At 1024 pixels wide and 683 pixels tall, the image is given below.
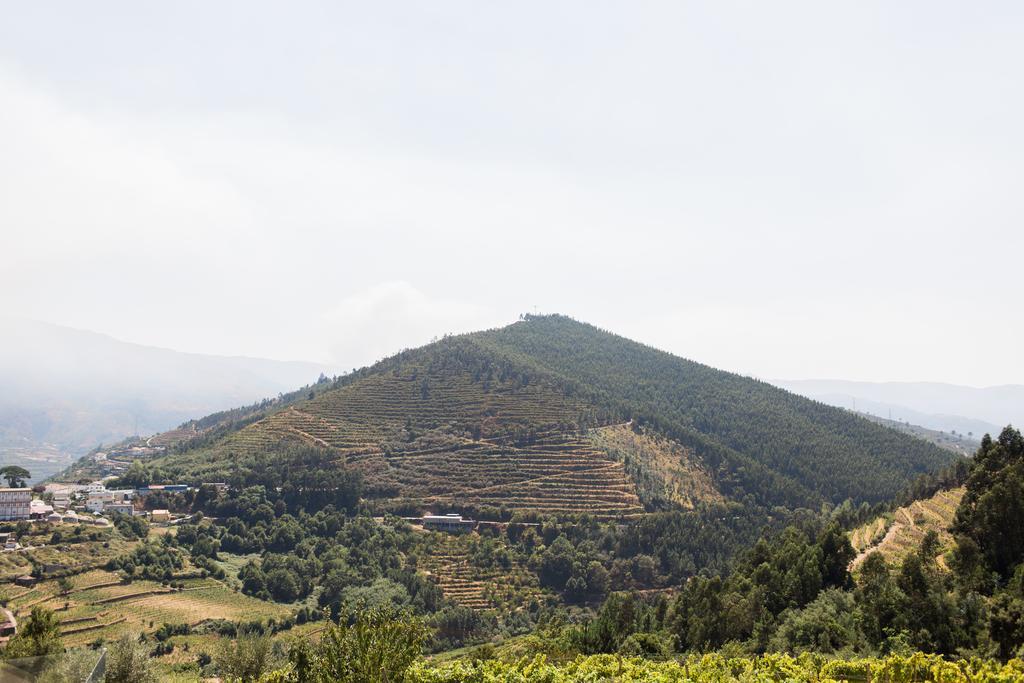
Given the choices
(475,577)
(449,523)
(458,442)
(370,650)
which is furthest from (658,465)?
(370,650)

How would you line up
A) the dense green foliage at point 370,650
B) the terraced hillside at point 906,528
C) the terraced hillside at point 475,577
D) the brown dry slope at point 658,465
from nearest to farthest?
1. the dense green foliage at point 370,650
2. the terraced hillside at point 906,528
3. the terraced hillside at point 475,577
4. the brown dry slope at point 658,465

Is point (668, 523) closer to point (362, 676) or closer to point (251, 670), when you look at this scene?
point (251, 670)

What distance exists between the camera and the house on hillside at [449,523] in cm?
6388

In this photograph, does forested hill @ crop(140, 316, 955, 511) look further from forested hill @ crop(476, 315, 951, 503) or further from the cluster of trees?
the cluster of trees

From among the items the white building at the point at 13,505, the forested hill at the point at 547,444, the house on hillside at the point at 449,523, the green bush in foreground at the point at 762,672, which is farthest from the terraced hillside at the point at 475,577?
the green bush in foreground at the point at 762,672

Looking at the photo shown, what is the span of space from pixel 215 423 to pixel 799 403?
108 meters

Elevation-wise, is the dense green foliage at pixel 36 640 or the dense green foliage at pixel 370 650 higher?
the dense green foliage at pixel 370 650

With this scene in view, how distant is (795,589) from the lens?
25.5 meters

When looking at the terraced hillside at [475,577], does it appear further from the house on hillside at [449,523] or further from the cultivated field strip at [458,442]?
the cultivated field strip at [458,442]

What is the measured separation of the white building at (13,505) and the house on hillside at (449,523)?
32.9 metres

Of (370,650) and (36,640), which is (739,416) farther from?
(370,650)

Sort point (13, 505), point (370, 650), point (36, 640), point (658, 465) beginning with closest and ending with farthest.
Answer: point (370, 650)
point (36, 640)
point (13, 505)
point (658, 465)

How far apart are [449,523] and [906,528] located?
41.8 metres

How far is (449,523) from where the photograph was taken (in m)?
64.6
